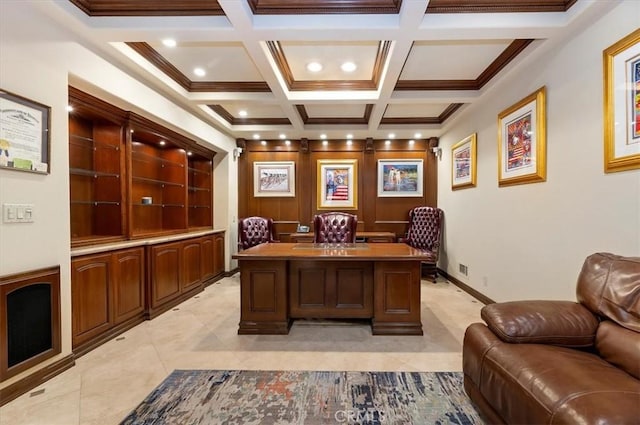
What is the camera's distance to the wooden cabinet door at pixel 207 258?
4.59 meters

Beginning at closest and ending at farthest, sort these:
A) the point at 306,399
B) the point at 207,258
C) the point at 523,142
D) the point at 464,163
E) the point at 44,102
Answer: the point at 306,399
the point at 44,102
the point at 523,142
the point at 464,163
the point at 207,258

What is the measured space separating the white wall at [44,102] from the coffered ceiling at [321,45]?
0.73 feet

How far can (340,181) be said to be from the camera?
5902mm

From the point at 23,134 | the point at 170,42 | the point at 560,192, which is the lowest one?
the point at 560,192

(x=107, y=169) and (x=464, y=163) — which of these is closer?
(x=107, y=169)

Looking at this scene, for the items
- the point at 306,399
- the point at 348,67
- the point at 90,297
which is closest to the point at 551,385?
the point at 306,399

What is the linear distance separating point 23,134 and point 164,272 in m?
2.07

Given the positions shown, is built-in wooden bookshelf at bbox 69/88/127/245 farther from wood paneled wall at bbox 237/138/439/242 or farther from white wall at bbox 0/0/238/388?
wood paneled wall at bbox 237/138/439/242

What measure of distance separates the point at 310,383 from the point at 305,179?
432cm

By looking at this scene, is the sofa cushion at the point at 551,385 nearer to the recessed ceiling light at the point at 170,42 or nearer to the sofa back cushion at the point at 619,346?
the sofa back cushion at the point at 619,346

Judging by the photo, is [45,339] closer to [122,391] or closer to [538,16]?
[122,391]

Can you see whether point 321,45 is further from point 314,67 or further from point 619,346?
point 619,346

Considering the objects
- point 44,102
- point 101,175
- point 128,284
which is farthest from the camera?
point 101,175

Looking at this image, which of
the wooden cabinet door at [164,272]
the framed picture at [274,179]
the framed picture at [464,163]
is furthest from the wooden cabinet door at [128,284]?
the framed picture at [464,163]
